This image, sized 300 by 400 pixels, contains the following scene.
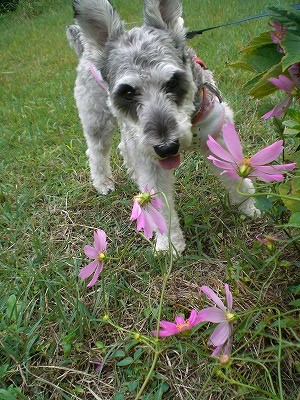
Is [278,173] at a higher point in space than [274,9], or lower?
lower

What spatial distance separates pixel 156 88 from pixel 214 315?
1.39 metres

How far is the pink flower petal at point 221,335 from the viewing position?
0.92m

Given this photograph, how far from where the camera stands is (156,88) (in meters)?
2.04

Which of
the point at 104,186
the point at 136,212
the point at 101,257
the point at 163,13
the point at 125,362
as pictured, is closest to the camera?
the point at 136,212

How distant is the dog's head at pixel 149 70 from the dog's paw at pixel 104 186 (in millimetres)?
648

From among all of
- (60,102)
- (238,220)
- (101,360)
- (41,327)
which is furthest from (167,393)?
(60,102)

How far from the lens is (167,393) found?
4.72 feet

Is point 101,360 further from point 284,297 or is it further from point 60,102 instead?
point 60,102

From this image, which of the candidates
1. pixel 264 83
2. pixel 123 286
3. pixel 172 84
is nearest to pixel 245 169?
pixel 264 83

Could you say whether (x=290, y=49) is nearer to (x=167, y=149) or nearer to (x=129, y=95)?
(x=167, y=149)

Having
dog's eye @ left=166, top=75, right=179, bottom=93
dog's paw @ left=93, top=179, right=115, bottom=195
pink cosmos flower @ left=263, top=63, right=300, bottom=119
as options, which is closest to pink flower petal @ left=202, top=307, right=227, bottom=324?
pink cosmos flower @ left=263, top=63, right=300, bottom=119

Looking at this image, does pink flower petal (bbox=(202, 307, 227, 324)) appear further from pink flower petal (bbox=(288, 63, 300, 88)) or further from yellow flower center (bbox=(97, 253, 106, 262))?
pink flower petal (bbox=(288, 63, 300, 88))

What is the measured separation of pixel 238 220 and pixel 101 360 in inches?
38.2

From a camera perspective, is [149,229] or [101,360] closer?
[149,229]
